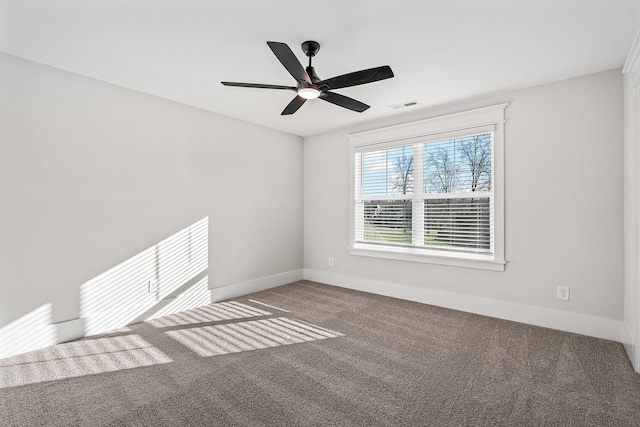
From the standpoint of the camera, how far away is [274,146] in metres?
4.86

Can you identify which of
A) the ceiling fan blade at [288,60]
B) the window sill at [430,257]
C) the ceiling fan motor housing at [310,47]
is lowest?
the window sill at [430,257]

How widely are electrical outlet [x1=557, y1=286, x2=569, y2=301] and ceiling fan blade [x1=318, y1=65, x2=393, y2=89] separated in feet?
8.81

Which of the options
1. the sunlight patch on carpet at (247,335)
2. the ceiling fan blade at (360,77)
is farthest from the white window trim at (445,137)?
the ceiling fan blade at (360,77)

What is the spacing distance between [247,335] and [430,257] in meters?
2.34

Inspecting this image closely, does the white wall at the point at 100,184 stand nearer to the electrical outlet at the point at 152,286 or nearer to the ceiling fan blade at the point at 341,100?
the electrical outlet at the point at 152,286

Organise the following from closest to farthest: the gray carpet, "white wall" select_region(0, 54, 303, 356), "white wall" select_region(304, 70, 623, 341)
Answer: the gray carpet → "white wall" select_region(0, 54, 303, 356) → "white wall" select_region(304, 70, 623, 341)

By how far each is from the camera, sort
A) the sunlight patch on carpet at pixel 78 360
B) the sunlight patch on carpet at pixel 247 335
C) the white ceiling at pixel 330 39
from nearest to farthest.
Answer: the white ceiling at pixel 330 39 → the sunlight patch on carpet at pixel 78 360 → the sunlight patch on carpet at pixel 247 335

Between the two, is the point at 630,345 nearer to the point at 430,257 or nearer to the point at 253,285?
the point at 430,257

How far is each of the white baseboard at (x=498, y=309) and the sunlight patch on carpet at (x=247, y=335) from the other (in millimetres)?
1460

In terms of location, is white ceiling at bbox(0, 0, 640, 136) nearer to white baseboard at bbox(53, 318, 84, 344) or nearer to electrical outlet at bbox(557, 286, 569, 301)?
electrical outlet at bbox(557, 286, 569, 301)

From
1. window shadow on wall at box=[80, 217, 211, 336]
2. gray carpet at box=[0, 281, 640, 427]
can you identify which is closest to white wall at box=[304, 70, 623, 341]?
gray carpet at box=[0, 281, 640, 427]

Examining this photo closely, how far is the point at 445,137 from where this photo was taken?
383 cm

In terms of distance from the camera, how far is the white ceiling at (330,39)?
200 cm

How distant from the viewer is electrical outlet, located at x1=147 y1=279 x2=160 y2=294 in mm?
3436
